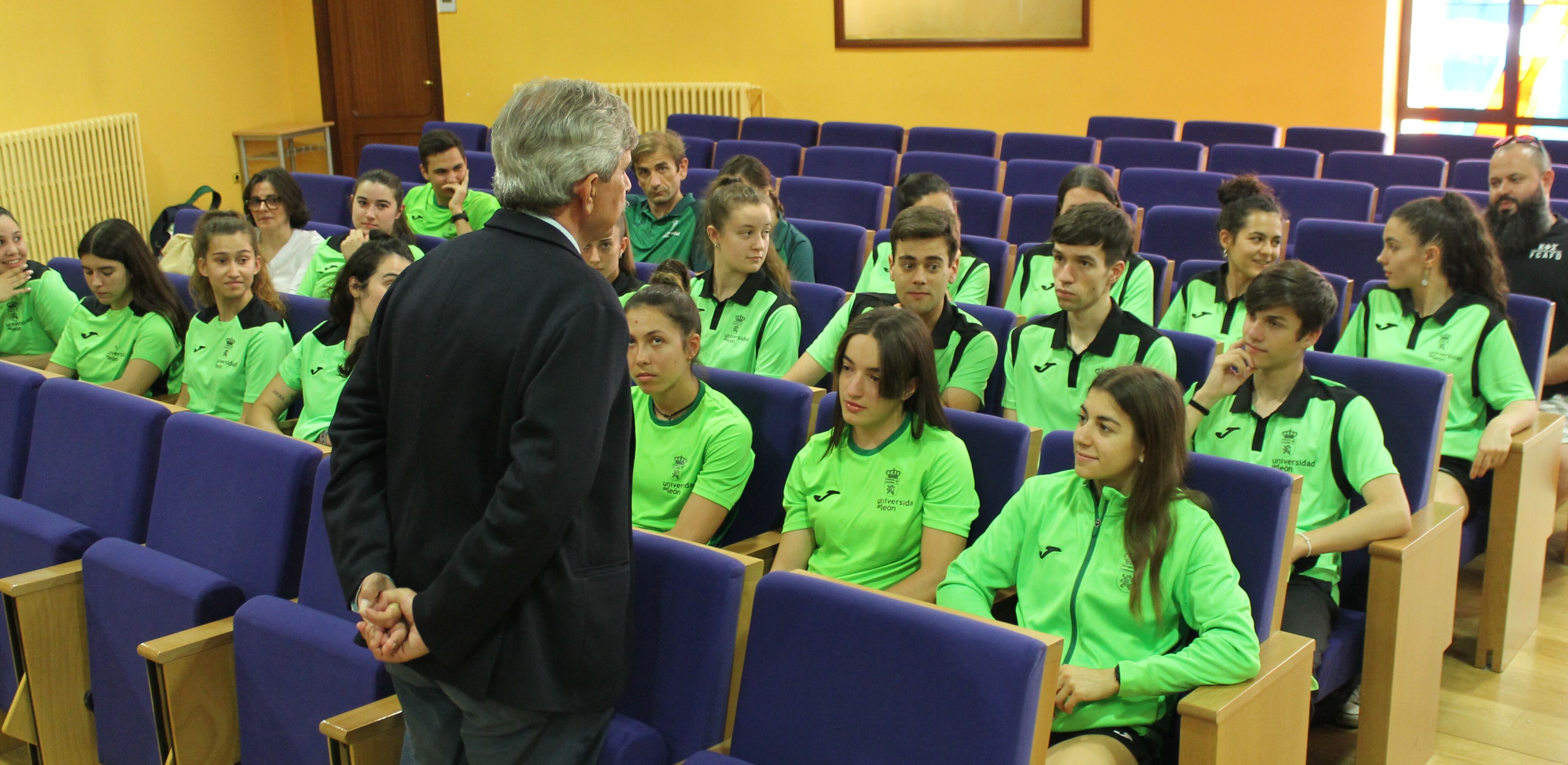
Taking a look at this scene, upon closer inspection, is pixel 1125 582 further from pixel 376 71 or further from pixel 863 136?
pixel 376 71

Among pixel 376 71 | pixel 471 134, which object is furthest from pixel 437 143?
pixel 376 71

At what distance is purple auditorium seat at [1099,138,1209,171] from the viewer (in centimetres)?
602

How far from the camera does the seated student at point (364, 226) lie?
441 cm

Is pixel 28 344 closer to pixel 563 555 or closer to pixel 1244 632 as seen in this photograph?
pixel 563 555

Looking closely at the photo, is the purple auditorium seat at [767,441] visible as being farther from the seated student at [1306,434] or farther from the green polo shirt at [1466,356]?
the green polo shirt at [1466,356]

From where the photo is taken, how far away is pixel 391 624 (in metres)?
1.51

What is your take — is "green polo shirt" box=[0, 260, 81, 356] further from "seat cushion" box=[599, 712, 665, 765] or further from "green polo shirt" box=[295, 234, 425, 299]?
"seat cushion" box=[599, 712, 665, 765]

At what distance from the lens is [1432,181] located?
546 centimetres

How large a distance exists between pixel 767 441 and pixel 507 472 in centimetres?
129

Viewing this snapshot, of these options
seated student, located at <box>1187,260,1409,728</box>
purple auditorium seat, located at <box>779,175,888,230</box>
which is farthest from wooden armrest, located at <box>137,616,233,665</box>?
purple auditorium seat, located at <box>779,175,888,230</box>

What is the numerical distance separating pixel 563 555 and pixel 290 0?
28.8 ft

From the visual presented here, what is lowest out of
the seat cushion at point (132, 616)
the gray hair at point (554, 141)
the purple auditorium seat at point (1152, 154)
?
the seat cushion at point (132, 616)

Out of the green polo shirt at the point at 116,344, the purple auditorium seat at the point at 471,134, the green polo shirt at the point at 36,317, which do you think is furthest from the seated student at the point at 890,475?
the purple auditorium seat at the point at 471,134

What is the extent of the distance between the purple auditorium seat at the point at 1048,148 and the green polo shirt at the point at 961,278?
2.18 meters
